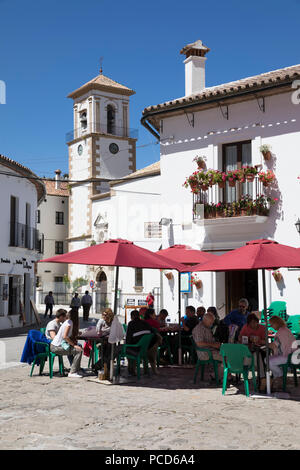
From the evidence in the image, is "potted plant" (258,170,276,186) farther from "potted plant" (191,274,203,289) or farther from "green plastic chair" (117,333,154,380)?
"green plastic chair" (117,333,154,380)

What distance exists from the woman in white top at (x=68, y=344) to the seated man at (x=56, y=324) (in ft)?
0.43

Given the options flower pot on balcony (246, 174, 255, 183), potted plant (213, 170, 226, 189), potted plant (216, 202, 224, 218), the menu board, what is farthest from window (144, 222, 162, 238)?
flower pot on balcony (246, 174, 255, 183)

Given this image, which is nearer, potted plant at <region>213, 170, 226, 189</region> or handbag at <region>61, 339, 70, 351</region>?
handbag at <region>61, 339, 70, 351</region>

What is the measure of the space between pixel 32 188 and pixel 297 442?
21.5 meters

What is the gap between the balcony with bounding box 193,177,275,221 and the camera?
15211mm

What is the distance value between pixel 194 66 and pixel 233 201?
622 centimetres

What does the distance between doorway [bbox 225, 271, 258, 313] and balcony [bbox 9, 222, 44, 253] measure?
9883 millimetres

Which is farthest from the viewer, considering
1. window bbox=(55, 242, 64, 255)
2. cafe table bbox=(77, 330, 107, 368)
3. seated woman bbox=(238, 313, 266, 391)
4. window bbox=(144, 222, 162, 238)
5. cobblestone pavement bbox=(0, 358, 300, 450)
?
window bbox=(55, 242, 64, 255)

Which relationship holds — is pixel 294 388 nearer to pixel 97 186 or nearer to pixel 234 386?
pixel 234 386

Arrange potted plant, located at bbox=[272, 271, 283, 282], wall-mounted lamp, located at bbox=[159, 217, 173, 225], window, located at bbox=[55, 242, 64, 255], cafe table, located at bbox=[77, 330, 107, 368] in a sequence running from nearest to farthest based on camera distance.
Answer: cafe table, located at bbox=[77, 330, 107, 368] < potted plant, located at bbox=[272, 271, 283, 282] < wall-mounted lamp, located at bbox=[159, 217, 173, 225] < window, located at bbox=[55, 242, 64, 255]

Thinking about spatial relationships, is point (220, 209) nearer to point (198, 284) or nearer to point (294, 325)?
point (198, 284)

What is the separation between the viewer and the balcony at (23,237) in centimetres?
2280

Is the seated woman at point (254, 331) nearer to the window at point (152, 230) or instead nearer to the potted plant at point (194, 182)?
the potted plant at point (194, 182)

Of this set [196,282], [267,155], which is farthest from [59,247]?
[267,155]
